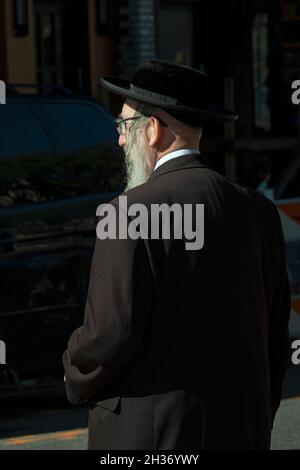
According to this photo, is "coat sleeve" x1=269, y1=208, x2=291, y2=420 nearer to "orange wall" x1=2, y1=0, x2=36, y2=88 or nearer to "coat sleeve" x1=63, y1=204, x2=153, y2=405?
"coat sleeve" x1=63, y1=204, x2=153, y2=405

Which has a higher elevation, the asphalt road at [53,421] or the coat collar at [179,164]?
the coat collar at [179,164]

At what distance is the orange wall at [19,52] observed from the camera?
1498 cm

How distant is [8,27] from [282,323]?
11.6 m

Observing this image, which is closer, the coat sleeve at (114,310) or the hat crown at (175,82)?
the coat sleeve at (114,310)

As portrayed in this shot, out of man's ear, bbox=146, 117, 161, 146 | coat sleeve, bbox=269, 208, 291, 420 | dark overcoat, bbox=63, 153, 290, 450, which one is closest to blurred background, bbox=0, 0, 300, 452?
coat sleeve, bbox=269, 208, 291, 420

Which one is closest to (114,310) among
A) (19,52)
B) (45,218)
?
(45,218)

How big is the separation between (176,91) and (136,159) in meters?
0.21

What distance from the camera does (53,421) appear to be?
7895 millimetres

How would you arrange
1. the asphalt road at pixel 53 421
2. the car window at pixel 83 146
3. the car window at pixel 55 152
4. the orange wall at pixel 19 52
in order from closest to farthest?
the asphalt road at pixel 53 421, the car window at pixel 55 152, the car window at pixel 83 146, the orange wall at pixel 19 52

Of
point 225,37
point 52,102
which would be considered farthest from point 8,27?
point 52,102

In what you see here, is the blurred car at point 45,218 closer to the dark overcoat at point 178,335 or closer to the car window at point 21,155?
the car window at point 21,155

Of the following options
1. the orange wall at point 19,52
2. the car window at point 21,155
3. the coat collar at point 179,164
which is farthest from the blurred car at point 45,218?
the orange wall at point 19,52

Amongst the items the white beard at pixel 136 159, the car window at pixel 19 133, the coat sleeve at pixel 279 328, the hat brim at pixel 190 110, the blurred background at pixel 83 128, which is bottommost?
the blurred background at pixel 83 128

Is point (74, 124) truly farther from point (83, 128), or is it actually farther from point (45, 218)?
point (45, 218)
